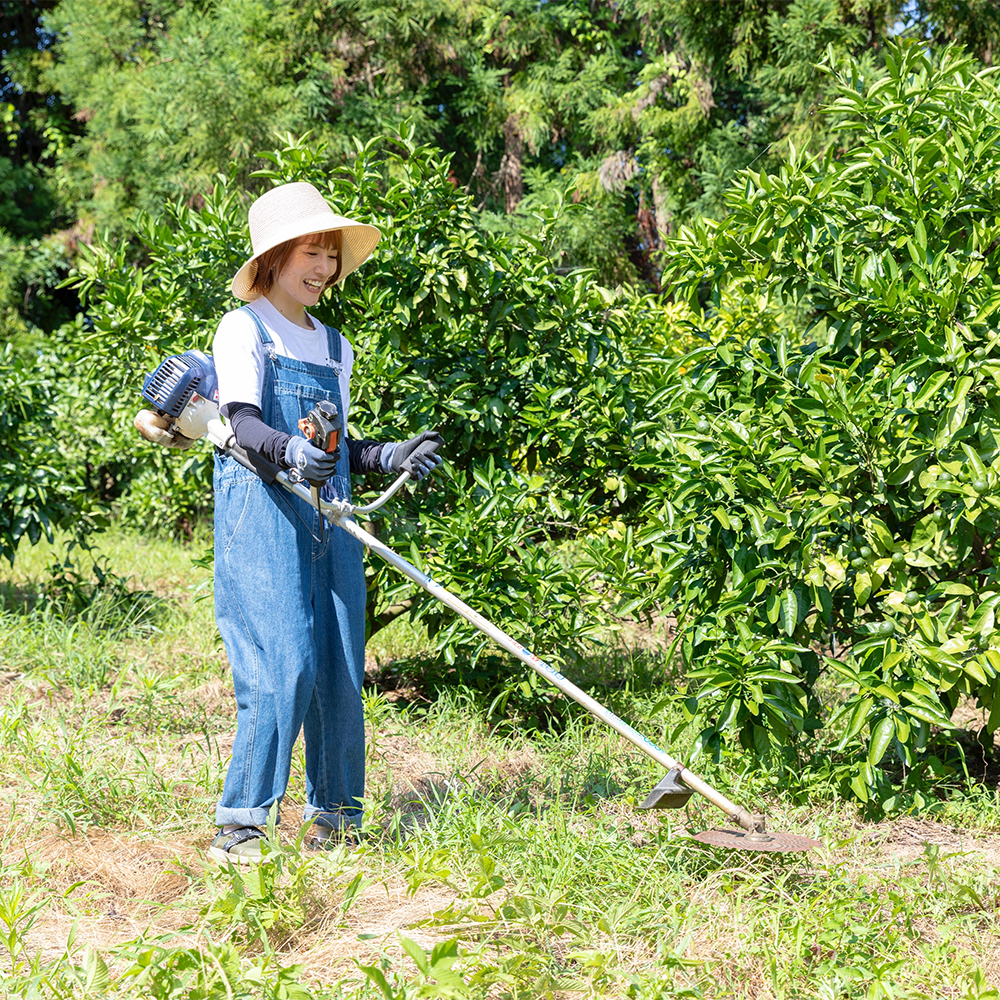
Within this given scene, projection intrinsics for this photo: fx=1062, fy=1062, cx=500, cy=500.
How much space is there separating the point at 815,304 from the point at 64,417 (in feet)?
21.3

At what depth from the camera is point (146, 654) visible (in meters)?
4.92

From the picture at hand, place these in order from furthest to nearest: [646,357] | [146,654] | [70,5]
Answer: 1. [70,5]
2. [146,654]
3. [646,357]

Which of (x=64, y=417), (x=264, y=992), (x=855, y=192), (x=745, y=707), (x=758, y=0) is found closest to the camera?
(x=264, y=992)

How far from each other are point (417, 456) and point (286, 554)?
1.37ft

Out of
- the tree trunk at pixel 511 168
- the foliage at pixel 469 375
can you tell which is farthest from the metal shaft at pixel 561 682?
the tree trunk at pixel 511 168

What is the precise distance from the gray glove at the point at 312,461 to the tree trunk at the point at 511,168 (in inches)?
403

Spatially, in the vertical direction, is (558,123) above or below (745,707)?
above

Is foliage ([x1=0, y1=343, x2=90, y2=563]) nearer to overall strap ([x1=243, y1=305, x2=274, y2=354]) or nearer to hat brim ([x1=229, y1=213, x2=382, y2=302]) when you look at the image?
hat brim ([x1=229, y1=213, x2=382, y2=302])

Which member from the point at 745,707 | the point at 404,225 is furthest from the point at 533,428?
the point at 745,707

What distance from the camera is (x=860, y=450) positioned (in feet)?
9.71

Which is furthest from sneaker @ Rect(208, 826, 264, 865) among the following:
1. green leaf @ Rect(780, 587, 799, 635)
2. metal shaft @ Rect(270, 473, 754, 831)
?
green leaf @ Rect(780, 587, 799, 635)

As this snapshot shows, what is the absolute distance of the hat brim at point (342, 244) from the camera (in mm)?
2721

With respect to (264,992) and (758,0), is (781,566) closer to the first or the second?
(264,992)

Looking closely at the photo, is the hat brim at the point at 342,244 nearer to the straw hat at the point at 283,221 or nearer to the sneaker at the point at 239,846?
the straw hat at the point at 283,221
